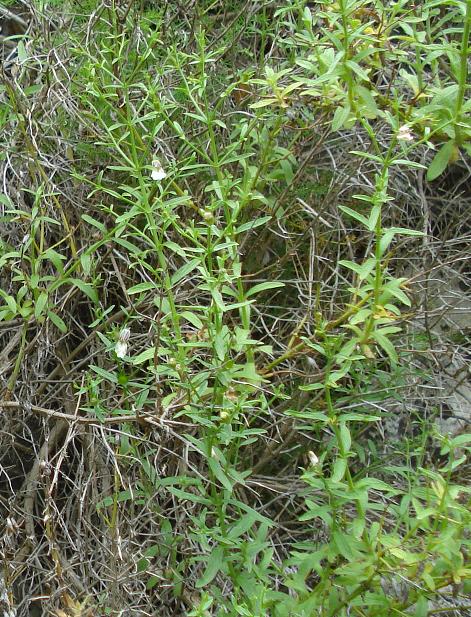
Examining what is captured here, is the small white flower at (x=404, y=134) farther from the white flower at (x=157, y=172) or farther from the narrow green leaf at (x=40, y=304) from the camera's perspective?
the narrow green leaf at (x=40, y=304)

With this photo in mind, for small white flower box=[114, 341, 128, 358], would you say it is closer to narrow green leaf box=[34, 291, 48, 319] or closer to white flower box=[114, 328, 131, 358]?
white flower box=[114, 328, 131, 358]

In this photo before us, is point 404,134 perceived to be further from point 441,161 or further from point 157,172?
point 157,172

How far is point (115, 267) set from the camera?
2.39 m

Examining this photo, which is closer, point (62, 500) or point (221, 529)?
point (221, 529)

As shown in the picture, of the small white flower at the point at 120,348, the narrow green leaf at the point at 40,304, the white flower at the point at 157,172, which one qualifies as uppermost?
the white flower at the point at 157,172

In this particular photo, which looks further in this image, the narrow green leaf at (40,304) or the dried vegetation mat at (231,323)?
the narrow green leaf at (40,304)

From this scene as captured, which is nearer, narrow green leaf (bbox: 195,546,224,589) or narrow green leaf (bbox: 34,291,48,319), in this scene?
narrow green leaf (bbox: 195,546,224,589)

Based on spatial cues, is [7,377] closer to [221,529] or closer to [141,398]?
[141,398]

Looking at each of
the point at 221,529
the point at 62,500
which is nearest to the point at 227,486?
the point at 221,529

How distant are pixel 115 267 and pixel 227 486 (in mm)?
760

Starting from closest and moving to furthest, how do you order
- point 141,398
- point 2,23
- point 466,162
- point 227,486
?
point 227,486 < point 141,398 < point 466,162 < point 2,23

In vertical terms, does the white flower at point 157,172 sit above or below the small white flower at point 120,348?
above

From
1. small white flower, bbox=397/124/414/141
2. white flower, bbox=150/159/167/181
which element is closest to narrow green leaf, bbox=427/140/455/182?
small white flower, bbox=397/124/414/141

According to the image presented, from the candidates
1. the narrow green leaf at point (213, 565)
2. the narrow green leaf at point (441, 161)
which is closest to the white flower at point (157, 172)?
the narrow green leaf at point (441, 161)
